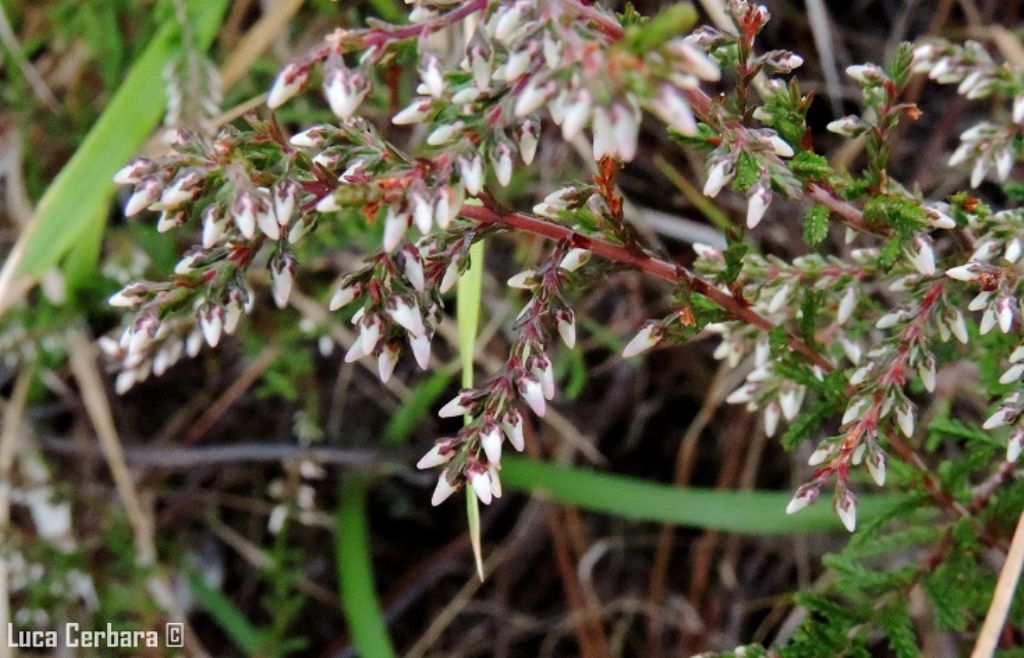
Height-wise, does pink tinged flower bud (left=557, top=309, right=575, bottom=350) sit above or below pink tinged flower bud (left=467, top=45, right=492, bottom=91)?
below

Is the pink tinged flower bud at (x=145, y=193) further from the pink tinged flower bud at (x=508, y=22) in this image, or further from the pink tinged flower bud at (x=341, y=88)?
the pink tinged flower bud at (x=508, y=22)

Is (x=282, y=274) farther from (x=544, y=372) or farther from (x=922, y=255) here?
(x=922, y=255)

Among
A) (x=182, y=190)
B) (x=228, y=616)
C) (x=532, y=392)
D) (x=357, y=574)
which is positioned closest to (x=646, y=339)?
(x=532, y=392)

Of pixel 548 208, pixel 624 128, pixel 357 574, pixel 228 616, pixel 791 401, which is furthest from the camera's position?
pixel 228 616

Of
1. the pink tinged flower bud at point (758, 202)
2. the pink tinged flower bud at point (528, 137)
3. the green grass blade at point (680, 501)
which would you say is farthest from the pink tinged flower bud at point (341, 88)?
the green grass blade at point (680, 501)

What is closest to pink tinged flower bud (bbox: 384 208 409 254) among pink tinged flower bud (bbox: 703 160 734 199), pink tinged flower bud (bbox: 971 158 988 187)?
pink tinged flower bud (bbox: 703 160 734 199)

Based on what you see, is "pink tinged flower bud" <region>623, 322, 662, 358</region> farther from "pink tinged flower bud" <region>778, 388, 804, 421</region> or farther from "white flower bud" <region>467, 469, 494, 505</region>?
"pink tinged flower bud" <region>778, 388, 804, 421</region>

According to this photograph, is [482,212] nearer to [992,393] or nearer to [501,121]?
[501,121]
